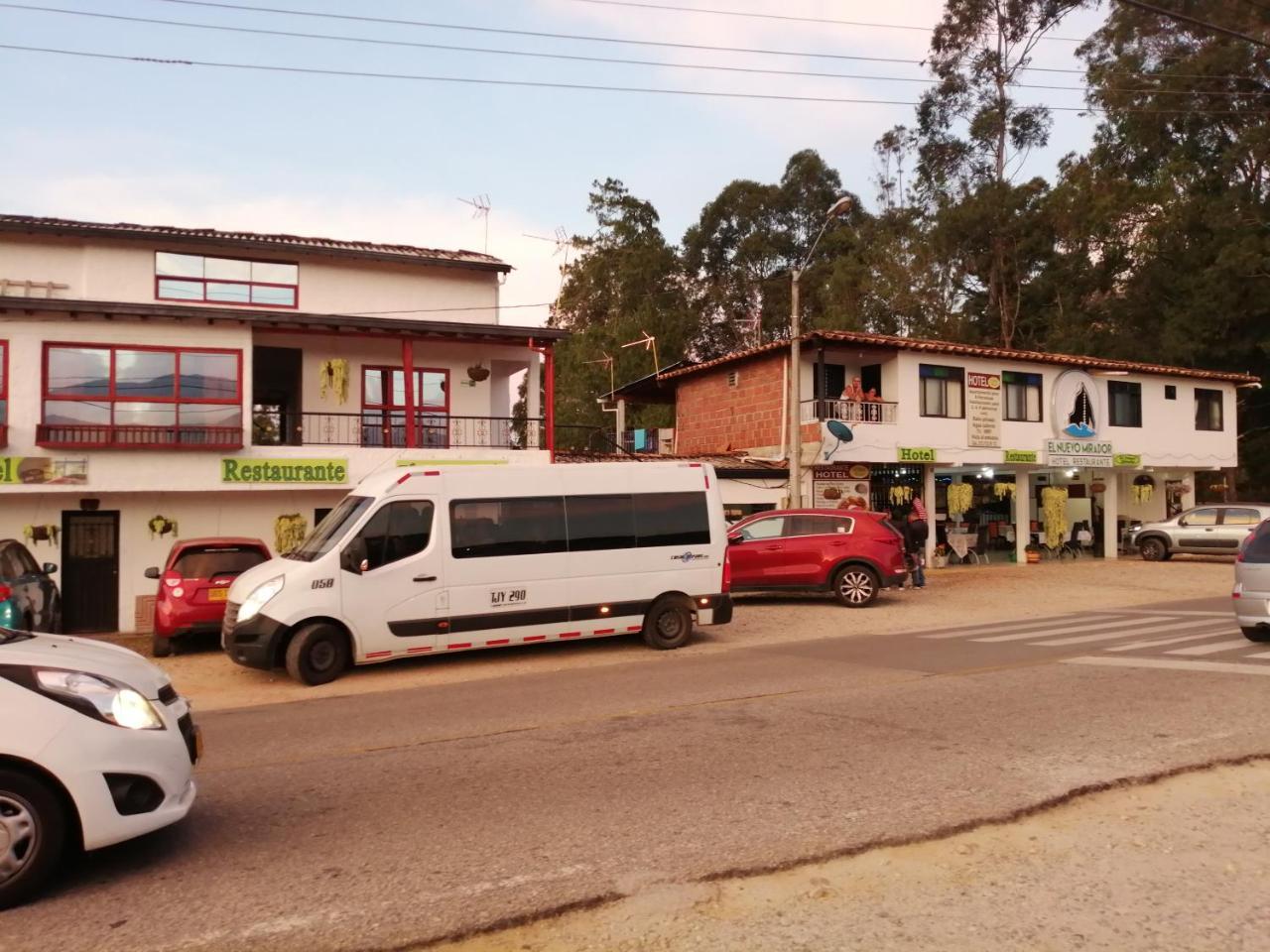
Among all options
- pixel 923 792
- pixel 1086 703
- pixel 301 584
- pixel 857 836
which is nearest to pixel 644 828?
pixel 857 836

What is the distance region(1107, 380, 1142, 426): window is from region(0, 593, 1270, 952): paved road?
70.2ft

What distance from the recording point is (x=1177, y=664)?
944 centimetres

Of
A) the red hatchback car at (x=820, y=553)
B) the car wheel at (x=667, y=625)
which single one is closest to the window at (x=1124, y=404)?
the red hatchback car at (x=820, y=553)

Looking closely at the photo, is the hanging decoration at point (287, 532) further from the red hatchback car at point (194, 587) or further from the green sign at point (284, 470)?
the red hatchback car at point (194, 587)

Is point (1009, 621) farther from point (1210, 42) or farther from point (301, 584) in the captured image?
point (1210, 42)

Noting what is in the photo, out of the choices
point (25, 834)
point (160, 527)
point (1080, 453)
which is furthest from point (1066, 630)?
point (1080, 453)

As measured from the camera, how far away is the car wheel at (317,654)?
10133 mm

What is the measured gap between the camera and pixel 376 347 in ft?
64.5

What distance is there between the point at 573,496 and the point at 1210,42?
1734 inches

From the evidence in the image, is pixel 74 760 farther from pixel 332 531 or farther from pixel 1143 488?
pixel 1143 488

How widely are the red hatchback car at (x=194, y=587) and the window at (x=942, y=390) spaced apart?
1831 centimetres

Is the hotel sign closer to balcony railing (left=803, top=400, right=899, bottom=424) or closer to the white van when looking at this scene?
balcony railing (left=803, top=400, right=899, bottom=424)

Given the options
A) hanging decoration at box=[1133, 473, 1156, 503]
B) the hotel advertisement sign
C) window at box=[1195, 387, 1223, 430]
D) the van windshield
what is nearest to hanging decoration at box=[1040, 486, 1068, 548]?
the hotel advertisement sign

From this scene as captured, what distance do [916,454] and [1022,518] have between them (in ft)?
16.3
